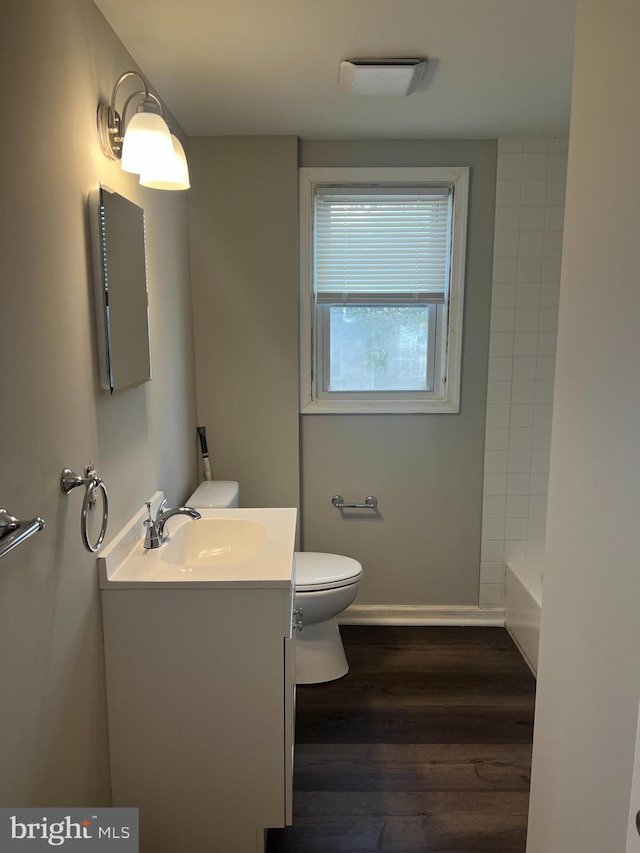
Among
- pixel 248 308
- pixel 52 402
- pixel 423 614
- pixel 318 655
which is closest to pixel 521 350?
pixel 248 308

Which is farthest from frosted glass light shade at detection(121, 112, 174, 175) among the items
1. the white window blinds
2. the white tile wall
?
the white tile wall

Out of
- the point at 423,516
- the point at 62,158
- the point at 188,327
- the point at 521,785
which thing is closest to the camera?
the point at 62,158

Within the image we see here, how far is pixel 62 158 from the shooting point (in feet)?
4.21

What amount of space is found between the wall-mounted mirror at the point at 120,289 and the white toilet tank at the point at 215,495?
2.38ft

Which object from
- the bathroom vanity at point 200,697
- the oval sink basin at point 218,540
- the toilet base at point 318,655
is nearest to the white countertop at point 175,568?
the bathroom vanity at point 200,697

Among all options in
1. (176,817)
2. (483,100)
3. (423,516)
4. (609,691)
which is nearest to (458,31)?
(483,100)

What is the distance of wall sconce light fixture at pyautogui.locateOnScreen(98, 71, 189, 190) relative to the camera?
1.42m

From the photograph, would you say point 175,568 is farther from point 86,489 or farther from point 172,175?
point 172,175

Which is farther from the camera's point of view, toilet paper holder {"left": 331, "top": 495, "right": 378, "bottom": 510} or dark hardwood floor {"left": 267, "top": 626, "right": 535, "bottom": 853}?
toilet paper holder {"left": 331, "top": 495, "right": 378, "bottom": 510}

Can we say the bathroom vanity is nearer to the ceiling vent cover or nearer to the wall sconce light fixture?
the wall sconce light fixture

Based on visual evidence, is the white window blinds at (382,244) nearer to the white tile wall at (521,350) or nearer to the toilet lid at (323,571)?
the white tile wall at (521,350)

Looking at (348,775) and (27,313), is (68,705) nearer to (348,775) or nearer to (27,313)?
(27,313)

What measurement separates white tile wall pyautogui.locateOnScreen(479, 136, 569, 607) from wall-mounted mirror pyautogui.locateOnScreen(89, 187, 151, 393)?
1.68m

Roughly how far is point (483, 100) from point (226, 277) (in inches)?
50.4
